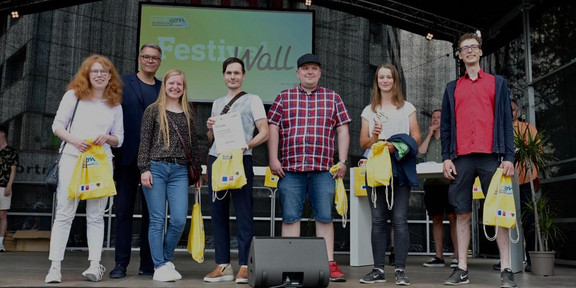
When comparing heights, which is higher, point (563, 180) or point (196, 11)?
point (196, 11)

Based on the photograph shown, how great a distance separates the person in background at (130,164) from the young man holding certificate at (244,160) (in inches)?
21.4

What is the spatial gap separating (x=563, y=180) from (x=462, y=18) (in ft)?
8.89

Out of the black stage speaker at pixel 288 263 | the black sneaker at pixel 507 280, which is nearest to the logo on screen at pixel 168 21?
the black stage speaker at pixel 288 263

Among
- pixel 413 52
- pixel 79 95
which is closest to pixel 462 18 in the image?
pixel 413 52

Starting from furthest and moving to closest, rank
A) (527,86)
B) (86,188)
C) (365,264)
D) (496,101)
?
(527,86) → (365,264) → (496,101) → (86,188)

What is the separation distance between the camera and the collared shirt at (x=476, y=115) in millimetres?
3551

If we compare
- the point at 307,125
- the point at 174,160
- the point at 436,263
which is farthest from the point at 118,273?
the point at 436,263

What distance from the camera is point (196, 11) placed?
27.5 ft

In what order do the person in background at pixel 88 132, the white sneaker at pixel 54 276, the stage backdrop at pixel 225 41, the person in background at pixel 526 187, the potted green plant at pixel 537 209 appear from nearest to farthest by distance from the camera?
the white sneaker at pixel 54 276 → the person in background at pixel 88 132 → the potted green plant at pixel 537 209 → the person in background at pixel 526 187 → the stage backdrop at pixel 225 41

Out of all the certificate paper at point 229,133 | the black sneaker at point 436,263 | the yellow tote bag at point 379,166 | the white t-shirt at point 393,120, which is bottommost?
the black sneaker at point 436,263

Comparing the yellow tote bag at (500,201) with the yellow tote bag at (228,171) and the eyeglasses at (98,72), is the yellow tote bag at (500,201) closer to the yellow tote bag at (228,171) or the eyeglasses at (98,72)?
the yellow tote bag at (228,171)

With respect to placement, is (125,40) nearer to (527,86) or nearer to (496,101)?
(527,86)

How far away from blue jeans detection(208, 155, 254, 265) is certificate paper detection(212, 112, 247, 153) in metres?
0.15

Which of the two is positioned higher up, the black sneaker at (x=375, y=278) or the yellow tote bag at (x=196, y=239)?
the yellow tote bag at (x=196, y=239)
